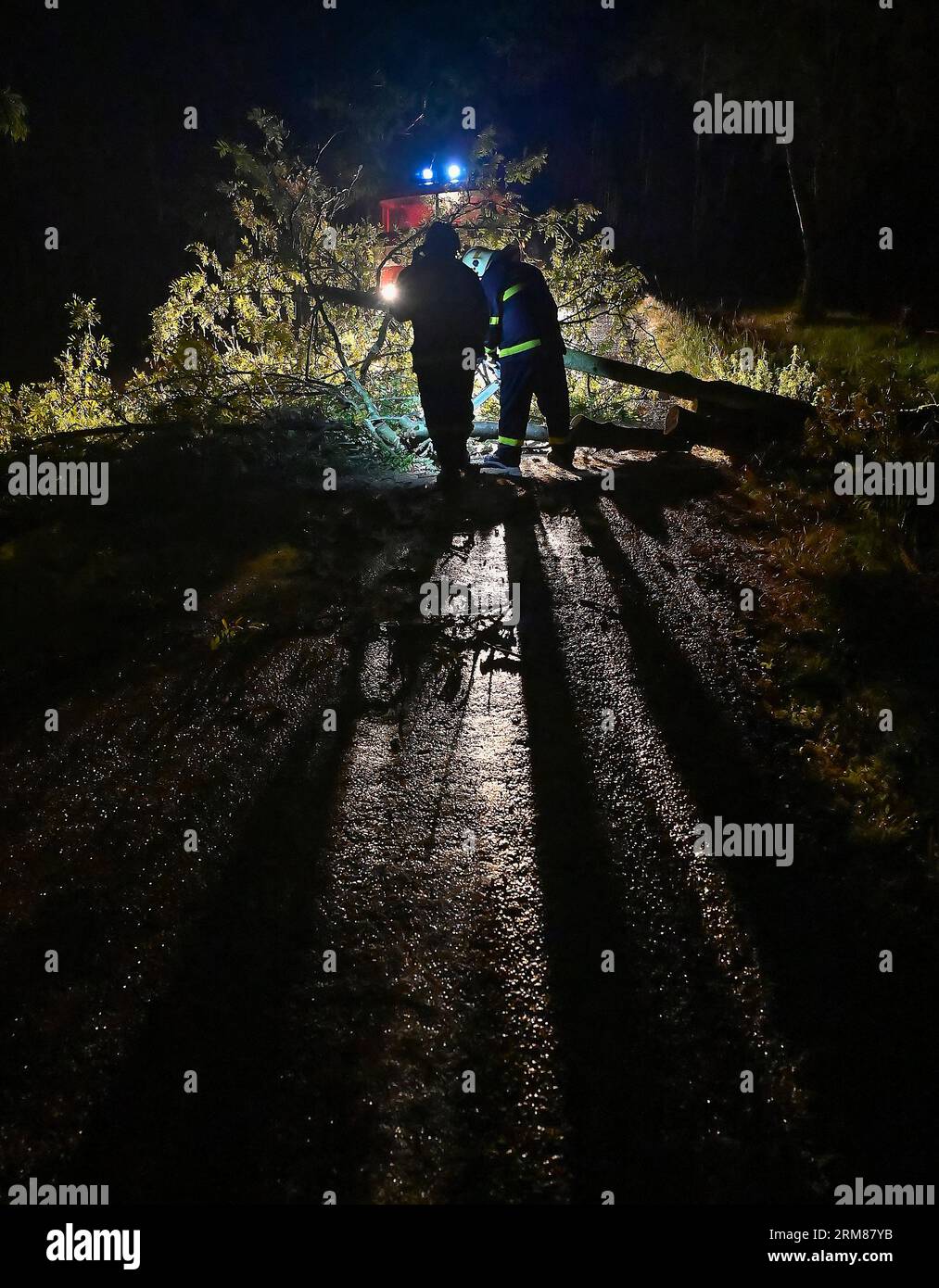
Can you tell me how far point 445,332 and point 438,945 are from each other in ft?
17.8

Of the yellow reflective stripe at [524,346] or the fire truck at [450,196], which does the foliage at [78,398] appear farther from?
the yellow reflective stripe at [524,346]

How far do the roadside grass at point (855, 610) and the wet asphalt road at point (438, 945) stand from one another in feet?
0.63

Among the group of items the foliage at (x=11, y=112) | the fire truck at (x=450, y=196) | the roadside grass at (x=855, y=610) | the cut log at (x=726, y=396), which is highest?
the fire truck at (x=450, y=196)

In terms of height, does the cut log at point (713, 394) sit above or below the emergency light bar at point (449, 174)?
below

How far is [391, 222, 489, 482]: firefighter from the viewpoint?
612cm

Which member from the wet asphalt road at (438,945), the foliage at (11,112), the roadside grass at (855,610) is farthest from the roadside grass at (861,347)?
the foliage at (11,112)

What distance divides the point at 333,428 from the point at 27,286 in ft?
80.1

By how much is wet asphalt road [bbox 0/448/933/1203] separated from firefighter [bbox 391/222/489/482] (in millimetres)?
Result: 3261

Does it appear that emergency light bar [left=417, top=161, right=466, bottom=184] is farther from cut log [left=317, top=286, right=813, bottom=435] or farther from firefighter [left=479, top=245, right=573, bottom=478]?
firefighter [left=479, top=245, right=573, bottom=478]

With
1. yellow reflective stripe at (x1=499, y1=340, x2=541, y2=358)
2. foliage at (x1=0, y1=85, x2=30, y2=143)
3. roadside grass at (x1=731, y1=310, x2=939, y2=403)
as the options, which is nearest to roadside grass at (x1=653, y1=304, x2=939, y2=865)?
roadside grass at (x1=731, y1=310, x2=939, y2=403)

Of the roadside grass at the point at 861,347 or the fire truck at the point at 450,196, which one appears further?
the fire truck at the point at 450,196

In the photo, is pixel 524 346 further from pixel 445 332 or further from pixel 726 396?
pixel 726 396

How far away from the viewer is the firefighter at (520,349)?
6070 millimetres
